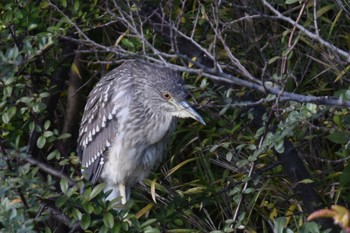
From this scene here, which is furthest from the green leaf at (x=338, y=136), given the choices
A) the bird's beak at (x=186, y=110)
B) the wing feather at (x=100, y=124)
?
the wing feather at (x=100, y=124)

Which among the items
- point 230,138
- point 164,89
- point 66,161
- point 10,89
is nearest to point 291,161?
point 230,138

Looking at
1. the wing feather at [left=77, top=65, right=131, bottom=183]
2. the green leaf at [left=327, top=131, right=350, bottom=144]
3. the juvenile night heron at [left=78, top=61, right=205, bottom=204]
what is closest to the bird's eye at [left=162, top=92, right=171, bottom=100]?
the juvenile night heron at [left=78, top=61, right=205, bottom=204]

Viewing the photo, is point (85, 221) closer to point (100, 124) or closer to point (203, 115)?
point (100, 124)

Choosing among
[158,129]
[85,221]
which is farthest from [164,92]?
[85,221]

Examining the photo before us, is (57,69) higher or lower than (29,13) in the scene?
lower

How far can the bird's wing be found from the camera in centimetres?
443

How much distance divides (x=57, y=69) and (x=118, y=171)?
78 cm

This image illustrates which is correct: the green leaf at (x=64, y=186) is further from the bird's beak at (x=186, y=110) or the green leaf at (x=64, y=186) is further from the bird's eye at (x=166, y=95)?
the bird's eye at (x=166, y=95)

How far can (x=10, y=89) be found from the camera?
3119 mm

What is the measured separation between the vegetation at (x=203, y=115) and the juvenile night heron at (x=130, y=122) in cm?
15

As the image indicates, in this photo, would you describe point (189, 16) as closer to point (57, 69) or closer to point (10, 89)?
point (57, 69)

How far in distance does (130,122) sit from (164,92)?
253 mm

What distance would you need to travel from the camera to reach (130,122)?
4.35 m

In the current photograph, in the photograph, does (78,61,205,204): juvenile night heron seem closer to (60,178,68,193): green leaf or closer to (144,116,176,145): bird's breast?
(144,116,176,145): bird's breast
